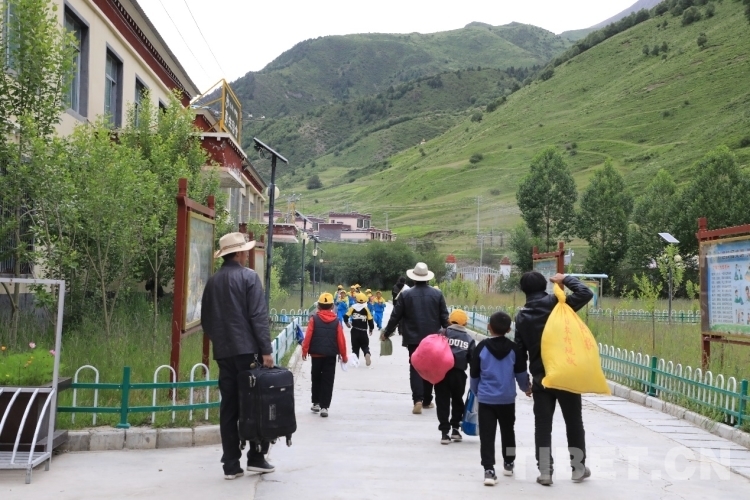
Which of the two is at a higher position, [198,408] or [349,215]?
[349,215]

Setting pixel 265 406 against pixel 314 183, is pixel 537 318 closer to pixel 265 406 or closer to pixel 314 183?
pixel 265 406

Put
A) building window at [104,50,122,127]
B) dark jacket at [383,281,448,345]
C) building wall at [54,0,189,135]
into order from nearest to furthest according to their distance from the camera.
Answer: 1. dark jacket at [383,281,448,345]
2. building wall at [54,0,189,135]
3. building window at [104,50,122,127]

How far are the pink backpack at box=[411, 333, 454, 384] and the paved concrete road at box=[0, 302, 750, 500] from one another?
0.74m

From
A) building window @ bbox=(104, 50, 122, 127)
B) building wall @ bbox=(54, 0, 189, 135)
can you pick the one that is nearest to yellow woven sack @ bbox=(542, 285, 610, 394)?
building wall @ bbox=(54, 0, 189, 135)

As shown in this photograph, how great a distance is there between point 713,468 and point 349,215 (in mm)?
103022

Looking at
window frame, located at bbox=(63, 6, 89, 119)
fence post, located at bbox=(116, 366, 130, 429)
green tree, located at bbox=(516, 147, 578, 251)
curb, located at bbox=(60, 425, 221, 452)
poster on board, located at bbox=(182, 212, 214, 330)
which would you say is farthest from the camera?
green tree, located at bbox=(516, 147, 578, 251)

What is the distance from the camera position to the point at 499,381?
7.02 meters

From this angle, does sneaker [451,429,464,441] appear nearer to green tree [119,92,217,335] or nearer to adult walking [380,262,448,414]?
adult walking [380,262,448,414]

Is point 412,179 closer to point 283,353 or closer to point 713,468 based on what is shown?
point 283,353

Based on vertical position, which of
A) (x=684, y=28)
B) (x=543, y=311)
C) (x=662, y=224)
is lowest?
A: (x=543, y=311)

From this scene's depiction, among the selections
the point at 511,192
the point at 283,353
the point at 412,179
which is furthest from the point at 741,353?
the point at 412,179

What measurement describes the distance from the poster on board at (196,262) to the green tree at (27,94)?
2.46 m

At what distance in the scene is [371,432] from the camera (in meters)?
9.23

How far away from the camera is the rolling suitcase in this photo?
6523 mm
